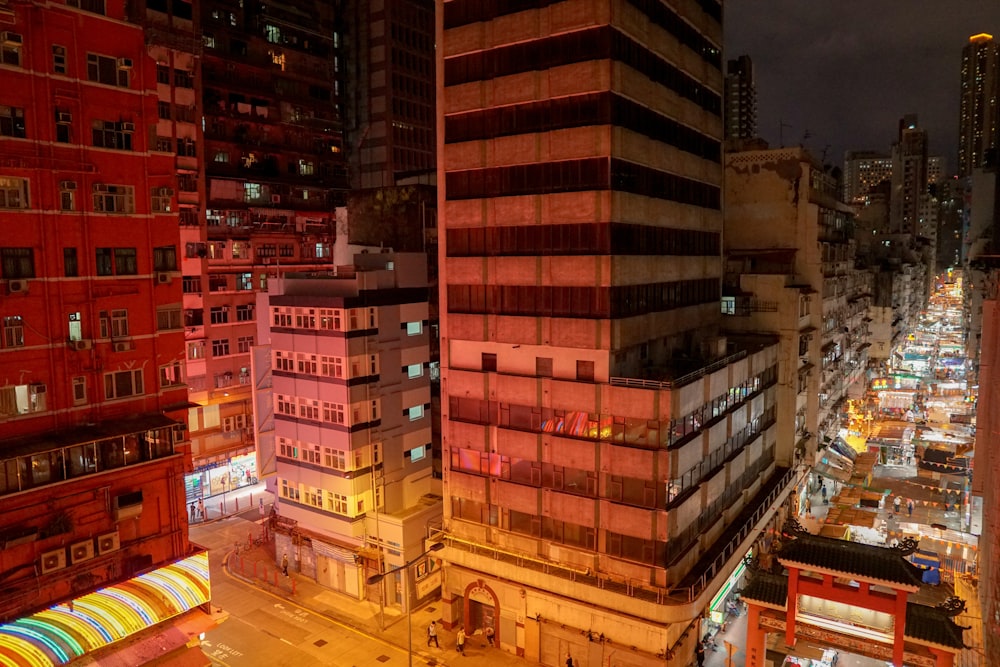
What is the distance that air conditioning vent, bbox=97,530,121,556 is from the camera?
86.1 feet

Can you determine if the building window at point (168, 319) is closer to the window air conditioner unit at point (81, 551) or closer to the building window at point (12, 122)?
the building window at point (12, 122)

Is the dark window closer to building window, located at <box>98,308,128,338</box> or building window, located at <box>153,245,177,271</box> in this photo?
building window, located at <box>153,245,177,271</box>

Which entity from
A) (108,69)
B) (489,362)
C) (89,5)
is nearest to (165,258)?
→ (108,69)

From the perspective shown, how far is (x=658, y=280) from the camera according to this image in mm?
37406

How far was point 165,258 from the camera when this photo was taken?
Answer: 29375 mm

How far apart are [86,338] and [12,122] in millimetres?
8320

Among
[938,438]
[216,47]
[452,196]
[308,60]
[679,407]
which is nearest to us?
[679,407]

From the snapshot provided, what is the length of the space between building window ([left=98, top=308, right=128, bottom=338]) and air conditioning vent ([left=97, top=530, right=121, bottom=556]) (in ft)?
26.1

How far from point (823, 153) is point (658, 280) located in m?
32.8

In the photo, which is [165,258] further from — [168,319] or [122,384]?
[122,384]

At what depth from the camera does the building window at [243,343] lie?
2370 inches

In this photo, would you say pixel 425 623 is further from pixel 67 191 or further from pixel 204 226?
pixel 204 226

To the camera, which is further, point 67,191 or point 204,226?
point 204,226

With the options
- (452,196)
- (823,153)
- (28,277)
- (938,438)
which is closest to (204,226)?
(452,196)
